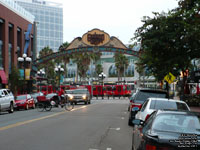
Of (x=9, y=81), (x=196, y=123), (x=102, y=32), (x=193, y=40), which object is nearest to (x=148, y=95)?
(x=193, y=40)

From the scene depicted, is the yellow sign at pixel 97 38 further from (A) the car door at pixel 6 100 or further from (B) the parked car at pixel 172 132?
(B) the parked car at pixel 172 132

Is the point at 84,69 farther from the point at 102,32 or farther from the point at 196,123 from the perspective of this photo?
the point at 196,123

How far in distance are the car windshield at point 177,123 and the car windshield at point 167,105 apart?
432cm

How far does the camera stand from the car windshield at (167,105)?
11.2 metres

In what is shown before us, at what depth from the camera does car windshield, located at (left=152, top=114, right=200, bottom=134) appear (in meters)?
6.34

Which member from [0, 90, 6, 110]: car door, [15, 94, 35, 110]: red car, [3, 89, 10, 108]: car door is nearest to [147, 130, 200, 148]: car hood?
[0, 90, 6, 110]: car door

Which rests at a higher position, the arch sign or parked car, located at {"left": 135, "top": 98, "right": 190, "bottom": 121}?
the arch sign

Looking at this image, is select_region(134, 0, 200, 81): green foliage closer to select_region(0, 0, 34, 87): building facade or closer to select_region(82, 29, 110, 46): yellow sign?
select_region(0, 0, 34, 87): building facade

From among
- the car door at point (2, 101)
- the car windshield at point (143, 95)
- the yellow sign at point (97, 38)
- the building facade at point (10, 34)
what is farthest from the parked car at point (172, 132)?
the yellow sign at point (97, 38)

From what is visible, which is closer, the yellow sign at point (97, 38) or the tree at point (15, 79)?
the tree at point (15, 79)

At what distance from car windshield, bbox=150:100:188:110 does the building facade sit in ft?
115

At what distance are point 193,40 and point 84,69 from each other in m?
81.8

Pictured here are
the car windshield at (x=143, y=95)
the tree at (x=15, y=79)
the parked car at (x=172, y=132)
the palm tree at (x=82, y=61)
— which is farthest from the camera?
the palm tree at (x=82, y=61)

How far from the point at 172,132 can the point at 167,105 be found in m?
5.54
